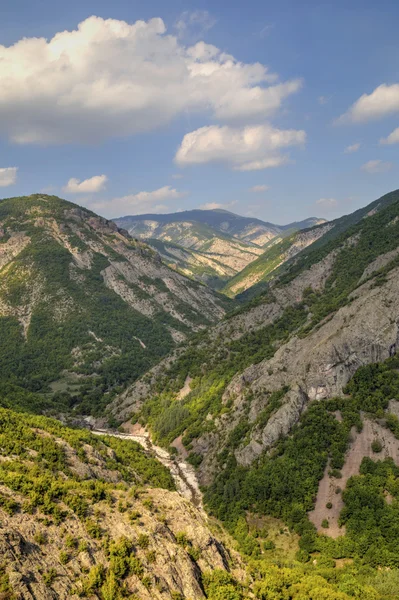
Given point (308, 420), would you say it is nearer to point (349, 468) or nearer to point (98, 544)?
point (349, 468)

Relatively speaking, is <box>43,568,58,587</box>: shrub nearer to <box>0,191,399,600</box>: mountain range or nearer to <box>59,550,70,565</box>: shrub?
<box>0,191,399,600</box>: mountain range

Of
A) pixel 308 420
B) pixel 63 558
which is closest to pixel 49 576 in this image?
pixel 63 558

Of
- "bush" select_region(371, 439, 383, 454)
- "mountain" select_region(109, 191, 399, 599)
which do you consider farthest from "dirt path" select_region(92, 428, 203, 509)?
"bush" select_region(371, 439, 383, 454)

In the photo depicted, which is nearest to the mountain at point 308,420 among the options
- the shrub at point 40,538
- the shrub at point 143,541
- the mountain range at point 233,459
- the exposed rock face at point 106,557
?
the mountain range at point 233,459

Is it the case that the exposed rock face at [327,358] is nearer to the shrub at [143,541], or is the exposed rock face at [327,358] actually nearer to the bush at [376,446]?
the bush at [376,446]

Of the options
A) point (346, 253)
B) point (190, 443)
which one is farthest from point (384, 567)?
point (346, 253)

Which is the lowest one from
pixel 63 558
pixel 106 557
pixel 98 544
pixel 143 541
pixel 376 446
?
pixel 376 446
